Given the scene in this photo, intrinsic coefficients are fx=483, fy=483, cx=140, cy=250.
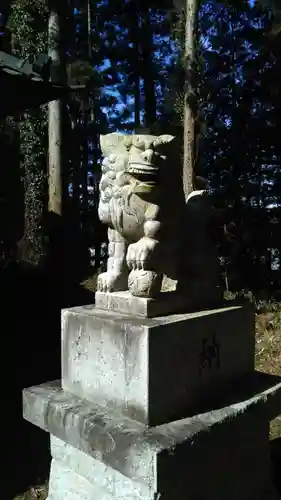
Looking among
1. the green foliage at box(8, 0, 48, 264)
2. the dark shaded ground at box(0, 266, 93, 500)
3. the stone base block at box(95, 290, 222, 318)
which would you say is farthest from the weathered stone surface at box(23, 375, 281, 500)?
the green foliage at box(8, 0, 48, 264)

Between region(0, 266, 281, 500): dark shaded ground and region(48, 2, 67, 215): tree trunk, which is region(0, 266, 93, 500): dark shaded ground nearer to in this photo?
region(0, 266, 281, 500): dark shaded ground

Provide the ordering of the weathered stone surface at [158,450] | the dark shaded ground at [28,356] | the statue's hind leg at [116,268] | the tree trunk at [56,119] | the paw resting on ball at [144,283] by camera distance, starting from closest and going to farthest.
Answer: the weathered stone surface at [158,450], the paw resting on ball at [144,283], the statue's hind leg at [116,268], the dark shaded ground at [28,356], the tree trunk at [56,119]

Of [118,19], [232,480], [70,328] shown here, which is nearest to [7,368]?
[70,328]

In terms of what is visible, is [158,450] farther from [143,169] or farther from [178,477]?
[143,169]

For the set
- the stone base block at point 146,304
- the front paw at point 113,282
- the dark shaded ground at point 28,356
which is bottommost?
the dark shaded ground at point 28,356

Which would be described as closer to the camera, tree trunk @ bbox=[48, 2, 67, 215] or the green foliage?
tree trunk @ bbox=[48, 2, 67, 215]

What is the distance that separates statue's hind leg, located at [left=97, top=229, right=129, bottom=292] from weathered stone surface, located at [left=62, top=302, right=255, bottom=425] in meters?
0.14

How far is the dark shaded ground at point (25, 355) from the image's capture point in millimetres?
3555

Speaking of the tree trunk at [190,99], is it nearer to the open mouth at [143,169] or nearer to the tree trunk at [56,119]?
the tree trunk at [56,119]

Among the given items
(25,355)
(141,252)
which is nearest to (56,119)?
(25,355)

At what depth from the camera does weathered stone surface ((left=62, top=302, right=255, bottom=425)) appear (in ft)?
6.86

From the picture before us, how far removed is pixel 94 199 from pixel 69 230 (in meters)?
3.27

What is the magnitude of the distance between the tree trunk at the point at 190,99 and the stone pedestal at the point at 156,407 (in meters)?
3.54

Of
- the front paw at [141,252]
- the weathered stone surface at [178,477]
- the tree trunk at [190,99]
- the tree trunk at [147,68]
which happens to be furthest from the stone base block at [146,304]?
the tree trunk at [147,68]
